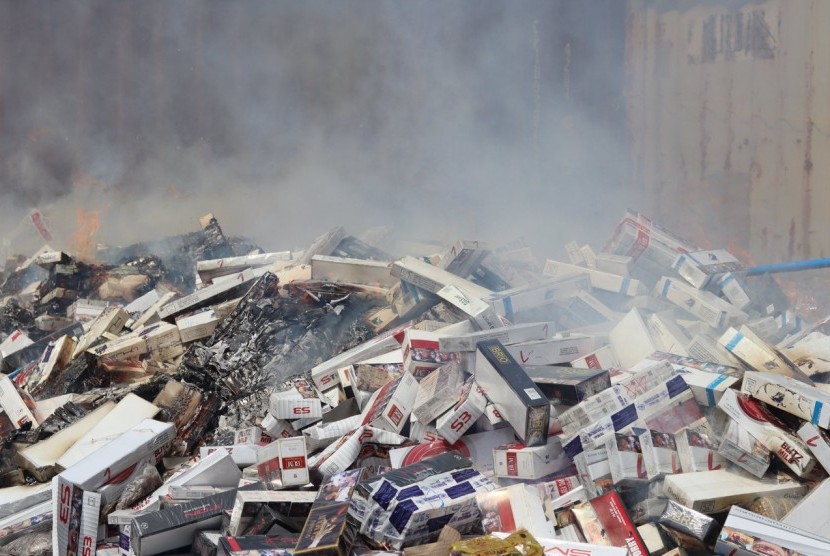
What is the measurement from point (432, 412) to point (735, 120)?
4.11m

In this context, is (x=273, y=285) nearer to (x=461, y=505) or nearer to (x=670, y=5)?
(x=461, y=505)

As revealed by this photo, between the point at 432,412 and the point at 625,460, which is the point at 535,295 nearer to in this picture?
the point at 432,412

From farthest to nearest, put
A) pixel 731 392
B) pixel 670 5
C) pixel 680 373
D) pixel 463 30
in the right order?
pixel 463 30
pixel 670 5
pixel 680 373
pixel 731 392

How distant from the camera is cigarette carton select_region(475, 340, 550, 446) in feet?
8.96

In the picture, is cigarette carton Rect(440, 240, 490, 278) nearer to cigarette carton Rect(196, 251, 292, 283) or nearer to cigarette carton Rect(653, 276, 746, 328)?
cigarette carton Rect(653, 276, 746, 328)

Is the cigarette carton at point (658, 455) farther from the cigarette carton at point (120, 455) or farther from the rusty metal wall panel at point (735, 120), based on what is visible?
the rusty metal wall panel at point (735, 120)

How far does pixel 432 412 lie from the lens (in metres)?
3.04

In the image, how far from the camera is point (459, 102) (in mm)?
7668

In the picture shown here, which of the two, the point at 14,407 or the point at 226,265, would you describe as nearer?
the point at 14,407

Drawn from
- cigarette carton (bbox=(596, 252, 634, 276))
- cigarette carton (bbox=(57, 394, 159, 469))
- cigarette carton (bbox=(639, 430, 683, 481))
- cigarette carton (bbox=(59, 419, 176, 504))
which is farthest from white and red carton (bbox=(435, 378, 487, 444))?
cigarette carton (bbox=(596, 252, 634, 276))

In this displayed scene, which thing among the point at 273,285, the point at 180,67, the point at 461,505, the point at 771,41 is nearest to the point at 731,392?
the point at 461,505

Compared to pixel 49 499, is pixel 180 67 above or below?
above

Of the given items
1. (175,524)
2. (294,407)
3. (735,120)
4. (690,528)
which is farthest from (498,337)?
(735,120)

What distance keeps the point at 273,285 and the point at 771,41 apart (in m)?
3.96
